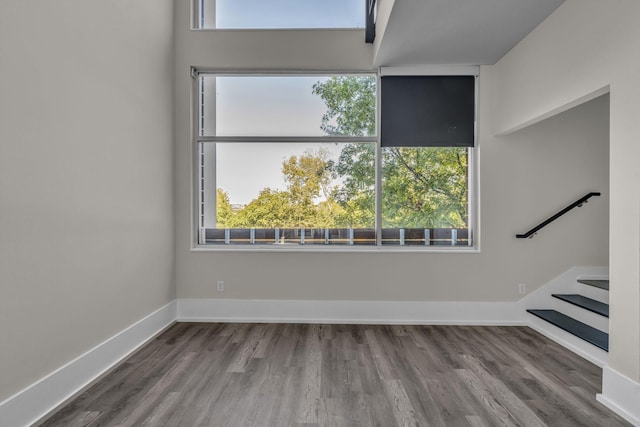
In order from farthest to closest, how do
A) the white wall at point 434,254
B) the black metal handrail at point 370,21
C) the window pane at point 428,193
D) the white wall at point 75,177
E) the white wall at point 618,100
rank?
1. the window pane at point 428,193
2. the white wall at point 434,254
3. the black metal handrail at point 370,21
4. the white wall at point 618,100
5. the white wall at point 75,177

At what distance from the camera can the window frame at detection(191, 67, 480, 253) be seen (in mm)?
3980

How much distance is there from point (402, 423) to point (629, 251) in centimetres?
171

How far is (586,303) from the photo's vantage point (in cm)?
341

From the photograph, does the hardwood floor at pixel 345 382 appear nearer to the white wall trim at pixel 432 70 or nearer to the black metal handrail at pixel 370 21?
the white wall trim at pixel 432 70

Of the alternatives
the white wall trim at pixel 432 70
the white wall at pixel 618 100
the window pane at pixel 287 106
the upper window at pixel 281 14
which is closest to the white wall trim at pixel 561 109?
the white wall at pixel 618 100

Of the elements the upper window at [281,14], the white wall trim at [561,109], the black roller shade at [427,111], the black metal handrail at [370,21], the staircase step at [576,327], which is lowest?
the staircase step at [576,327]

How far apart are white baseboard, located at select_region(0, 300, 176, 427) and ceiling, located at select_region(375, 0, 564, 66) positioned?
347 centimetres

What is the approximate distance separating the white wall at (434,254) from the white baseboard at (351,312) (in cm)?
8

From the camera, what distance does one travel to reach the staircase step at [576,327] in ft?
9.44

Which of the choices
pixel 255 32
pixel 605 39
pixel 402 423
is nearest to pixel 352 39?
pixel 255 32

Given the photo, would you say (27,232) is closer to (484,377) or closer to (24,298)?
(24,298)

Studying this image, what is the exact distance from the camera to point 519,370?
2791mm

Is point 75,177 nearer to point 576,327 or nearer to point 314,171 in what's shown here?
point 314,171

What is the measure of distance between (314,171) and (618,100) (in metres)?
2.73
